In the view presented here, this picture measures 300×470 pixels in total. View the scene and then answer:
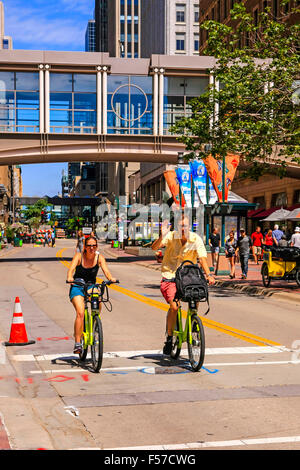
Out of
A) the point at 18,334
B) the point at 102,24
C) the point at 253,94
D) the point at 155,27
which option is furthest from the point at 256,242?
the point at 102,24

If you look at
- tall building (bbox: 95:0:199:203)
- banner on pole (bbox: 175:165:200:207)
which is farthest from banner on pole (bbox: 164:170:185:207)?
tall building (bbox: 95:0:199:203)

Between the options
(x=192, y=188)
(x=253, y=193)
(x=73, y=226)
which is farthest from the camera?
(x=73, y=226)

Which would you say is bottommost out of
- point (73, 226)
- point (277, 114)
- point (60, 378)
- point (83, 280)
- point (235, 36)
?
point (73, 226)

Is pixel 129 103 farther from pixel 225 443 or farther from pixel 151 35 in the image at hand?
pixel 151 35

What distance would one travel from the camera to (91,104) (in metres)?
40.0

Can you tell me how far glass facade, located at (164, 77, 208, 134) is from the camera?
40.2 m

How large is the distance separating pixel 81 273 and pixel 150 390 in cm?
219

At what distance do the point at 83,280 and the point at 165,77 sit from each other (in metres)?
32.9

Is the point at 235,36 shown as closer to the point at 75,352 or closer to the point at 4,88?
the point at 75,352

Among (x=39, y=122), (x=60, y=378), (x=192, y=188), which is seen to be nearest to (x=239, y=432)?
(x=60, y=378)

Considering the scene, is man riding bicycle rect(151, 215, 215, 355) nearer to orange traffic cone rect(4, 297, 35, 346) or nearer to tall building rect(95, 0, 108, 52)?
orange traffic cone rect(4, 297, 35, 346)

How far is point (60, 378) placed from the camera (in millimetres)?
8102

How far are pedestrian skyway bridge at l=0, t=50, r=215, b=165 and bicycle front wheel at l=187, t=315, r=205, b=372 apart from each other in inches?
1209

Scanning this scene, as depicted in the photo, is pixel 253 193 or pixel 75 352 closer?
pixel 75 352
